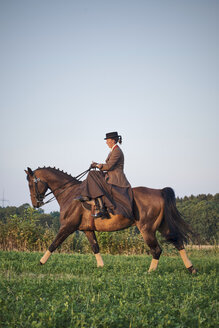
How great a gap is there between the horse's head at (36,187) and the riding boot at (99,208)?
1.79 metres

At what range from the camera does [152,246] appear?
25.6 ft

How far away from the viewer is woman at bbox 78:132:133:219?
7.76m

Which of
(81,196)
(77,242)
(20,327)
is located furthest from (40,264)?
(77,242)

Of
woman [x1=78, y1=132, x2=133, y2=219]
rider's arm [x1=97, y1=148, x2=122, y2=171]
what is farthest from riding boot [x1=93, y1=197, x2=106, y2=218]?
rider's arm [x1=97, y1=148, x2=122, y2=171]

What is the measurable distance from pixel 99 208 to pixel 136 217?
3.15 ft

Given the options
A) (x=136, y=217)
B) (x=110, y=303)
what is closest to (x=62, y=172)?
(x=136, y=217)

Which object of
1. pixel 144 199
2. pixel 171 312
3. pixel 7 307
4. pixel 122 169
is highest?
pixel 122 169

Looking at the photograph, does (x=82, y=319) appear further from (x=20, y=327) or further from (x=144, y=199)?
(x=144, y=199)

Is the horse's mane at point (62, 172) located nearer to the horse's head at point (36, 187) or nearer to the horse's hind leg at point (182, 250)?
the horse's head at point (36, 187)

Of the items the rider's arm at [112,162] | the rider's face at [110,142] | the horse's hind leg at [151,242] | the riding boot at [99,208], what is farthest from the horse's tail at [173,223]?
the rider's face at [110,142]

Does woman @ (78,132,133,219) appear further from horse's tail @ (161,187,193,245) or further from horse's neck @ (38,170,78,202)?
horse's tail @ (161,187,193,245)

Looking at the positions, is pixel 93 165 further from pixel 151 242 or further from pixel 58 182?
pixel 151 242

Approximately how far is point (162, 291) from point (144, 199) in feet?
9.49

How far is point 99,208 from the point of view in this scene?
307 inches
